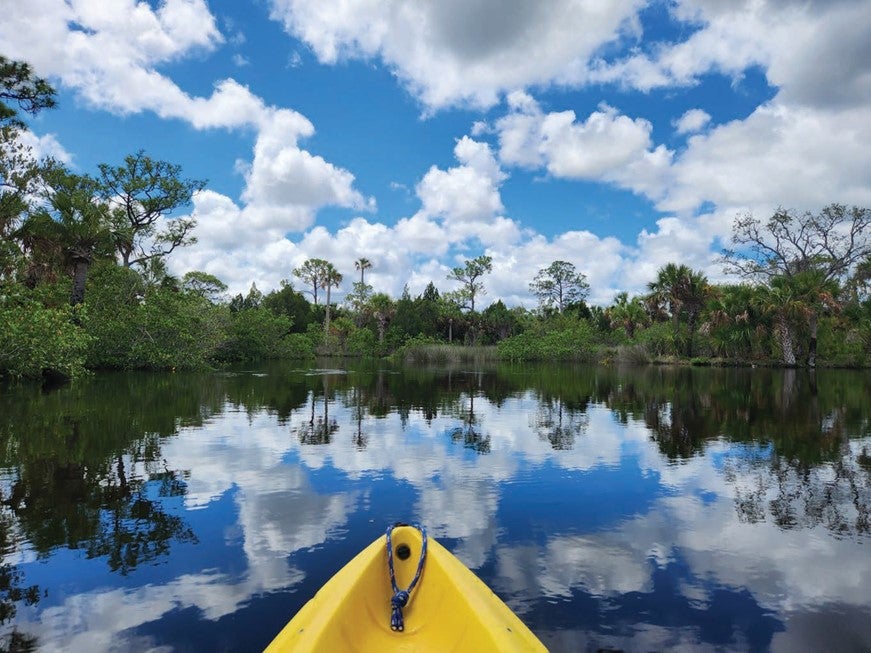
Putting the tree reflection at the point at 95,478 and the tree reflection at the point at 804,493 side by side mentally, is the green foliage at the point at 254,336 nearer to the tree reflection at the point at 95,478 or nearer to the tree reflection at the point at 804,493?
the tree reflection at the point at 95,478

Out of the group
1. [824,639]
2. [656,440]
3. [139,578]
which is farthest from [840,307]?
[139,578]

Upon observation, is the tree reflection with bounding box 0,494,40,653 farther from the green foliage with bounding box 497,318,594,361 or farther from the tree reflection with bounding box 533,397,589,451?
the green foliage with bounding box 497,318,594,361

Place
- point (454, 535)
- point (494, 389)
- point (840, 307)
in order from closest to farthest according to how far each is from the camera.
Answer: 1. point (454, 535)
2. point (494, 389)
3. point (840, 307)

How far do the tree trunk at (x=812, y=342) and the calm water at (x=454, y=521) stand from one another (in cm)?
3224

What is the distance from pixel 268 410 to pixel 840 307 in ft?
141

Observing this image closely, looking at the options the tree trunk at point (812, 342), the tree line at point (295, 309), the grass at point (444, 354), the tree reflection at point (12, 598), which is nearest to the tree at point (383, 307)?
the tree line at point (295, 309)

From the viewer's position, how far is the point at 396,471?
28.1 feet

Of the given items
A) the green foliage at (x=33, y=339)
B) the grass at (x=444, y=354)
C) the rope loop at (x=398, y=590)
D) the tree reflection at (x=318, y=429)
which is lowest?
the tree reflection at (x=318, y=429)

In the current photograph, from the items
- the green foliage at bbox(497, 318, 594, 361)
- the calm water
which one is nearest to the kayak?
the calm water

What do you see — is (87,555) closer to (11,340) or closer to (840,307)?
(11,340)

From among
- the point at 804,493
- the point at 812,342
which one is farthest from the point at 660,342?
the point at 804,493

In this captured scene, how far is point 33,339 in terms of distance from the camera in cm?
1662

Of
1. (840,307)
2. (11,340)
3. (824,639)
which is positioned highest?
(840,307)

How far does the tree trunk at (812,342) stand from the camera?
4019 cm
